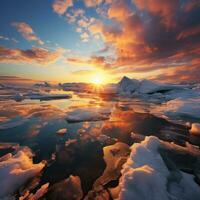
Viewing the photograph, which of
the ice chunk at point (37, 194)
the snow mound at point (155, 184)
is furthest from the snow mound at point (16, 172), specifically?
the snow mound at point (155, 184)

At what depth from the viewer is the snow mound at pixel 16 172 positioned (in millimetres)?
3014

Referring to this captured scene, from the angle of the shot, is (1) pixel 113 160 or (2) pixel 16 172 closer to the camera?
(2) pixel 16 172

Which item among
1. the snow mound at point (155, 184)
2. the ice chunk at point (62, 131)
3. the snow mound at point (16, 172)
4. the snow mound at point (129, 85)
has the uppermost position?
the snow mound at point (129, 85)

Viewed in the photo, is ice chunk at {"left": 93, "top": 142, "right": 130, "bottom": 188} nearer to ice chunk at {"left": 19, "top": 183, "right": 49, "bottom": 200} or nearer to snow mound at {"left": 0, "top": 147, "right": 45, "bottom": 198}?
ice chunk at {"left": 19, "top": 183, "right": 49, "bottom": 200}

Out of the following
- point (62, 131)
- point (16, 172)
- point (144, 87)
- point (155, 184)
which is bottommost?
point (62, 131)

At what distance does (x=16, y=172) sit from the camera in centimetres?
341

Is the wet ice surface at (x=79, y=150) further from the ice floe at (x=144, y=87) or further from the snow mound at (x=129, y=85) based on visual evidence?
the snow mound at (x=129, y=85)

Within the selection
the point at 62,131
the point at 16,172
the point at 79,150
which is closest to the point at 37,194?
the point at 16,172

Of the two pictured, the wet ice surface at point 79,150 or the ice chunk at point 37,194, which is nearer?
the ice chunk at point 37,194

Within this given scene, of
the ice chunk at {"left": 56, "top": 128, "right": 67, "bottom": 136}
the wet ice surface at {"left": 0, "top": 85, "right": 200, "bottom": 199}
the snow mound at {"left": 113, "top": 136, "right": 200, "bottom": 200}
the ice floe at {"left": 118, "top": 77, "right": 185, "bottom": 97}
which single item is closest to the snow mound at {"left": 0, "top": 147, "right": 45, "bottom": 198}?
the wet ice surface at {"left": 0, "top": 85, "right": 200, "bottom": 199}

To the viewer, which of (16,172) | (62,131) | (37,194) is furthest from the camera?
(62,131)

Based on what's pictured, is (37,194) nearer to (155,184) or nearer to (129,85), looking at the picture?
(155,184)

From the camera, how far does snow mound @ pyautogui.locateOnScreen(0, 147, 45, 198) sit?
301cm

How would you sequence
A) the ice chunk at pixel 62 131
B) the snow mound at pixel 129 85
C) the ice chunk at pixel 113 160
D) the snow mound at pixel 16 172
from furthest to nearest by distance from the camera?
the snow mound at pixel 129 85, the ice chunk at pixel 62 131, the ice chunk at pixel 113 160, the snow mound at pixel 16 172
